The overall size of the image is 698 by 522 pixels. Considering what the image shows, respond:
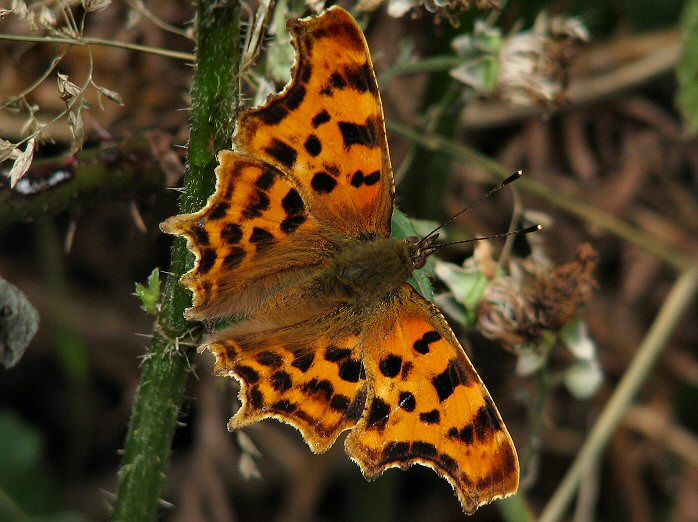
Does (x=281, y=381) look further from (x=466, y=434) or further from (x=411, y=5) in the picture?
(x=411, y=5)

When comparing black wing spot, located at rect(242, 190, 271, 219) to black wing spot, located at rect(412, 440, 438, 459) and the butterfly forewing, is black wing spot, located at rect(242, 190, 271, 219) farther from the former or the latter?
black wing spot, located at rect(412, 440, 438, 459)

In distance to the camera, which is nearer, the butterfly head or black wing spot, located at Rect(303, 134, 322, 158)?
black wing spot, located at Rect(303, 134, 322, 158)

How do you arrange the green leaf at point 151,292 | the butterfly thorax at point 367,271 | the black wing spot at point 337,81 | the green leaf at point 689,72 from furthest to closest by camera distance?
the green leaf at point 689,72 → the butterfly thorax at point 367,271 → the black wing spot at point 337,81 → the green leaf at point 151,292

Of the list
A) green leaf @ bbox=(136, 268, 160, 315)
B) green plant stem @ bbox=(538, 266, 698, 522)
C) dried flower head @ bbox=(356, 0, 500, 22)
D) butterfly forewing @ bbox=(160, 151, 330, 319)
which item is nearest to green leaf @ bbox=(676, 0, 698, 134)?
green plant stem @ bbox=(538, 266, 698, 522)

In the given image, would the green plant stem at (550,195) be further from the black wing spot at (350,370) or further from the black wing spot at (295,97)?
the black wing spot at (350,370)

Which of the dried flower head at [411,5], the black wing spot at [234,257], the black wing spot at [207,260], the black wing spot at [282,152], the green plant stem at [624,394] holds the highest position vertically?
the dried flower head at [411,5]

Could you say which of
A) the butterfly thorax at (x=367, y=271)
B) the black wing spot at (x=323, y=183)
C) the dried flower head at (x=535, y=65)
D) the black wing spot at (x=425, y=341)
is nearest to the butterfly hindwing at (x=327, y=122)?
the black wing spot at (x=323, y=183)

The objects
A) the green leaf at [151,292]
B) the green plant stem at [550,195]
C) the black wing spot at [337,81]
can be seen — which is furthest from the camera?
the green plant stem at [550,195]

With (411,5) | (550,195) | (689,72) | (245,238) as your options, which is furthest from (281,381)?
(689,72)
